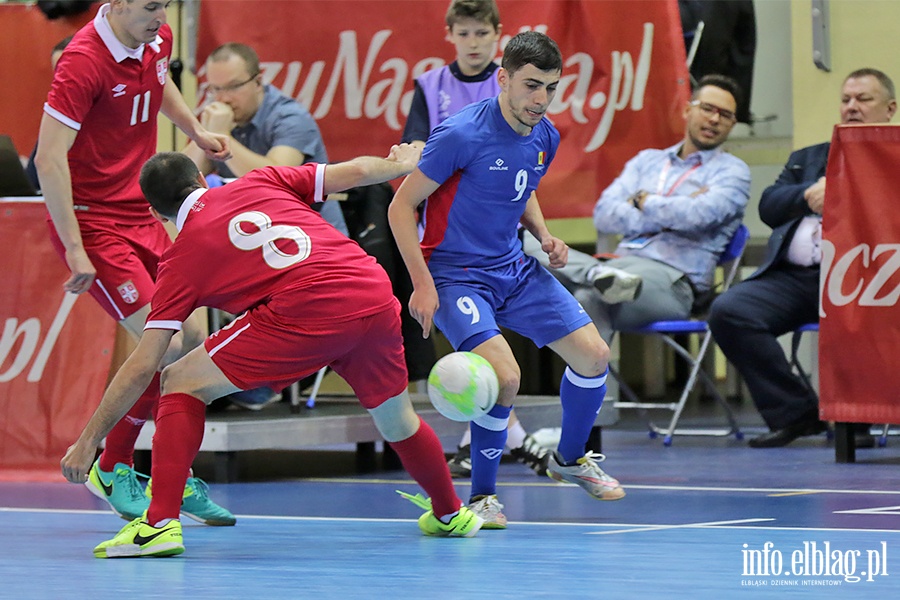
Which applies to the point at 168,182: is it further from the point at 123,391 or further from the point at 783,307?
the point at 783,307

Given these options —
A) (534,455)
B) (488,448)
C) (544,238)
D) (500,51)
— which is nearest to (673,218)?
(500,51)

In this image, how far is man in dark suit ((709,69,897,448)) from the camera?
7785mm

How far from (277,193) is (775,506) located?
226cm

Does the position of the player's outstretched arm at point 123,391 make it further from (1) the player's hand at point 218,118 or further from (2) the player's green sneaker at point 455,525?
(1) the player's hand at point 218,118

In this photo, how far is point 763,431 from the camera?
28.8ft

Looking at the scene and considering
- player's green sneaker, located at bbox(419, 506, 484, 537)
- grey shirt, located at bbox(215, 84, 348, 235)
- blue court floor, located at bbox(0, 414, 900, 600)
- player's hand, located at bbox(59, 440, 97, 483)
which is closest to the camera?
blue court floor, located at bbox(0, 414, 900, 600)

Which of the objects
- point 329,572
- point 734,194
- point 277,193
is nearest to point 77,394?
point 277,193

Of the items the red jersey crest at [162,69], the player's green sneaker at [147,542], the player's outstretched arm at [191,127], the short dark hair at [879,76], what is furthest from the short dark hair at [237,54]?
the player's green sneaker at [147,542]

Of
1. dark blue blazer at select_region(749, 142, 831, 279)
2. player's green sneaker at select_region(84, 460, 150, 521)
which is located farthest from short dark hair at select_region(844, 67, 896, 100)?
player's green sneaker at select_region(84, 460, 150, 521)

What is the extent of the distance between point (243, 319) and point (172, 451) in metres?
0.48

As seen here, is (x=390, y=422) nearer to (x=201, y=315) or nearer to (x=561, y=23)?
(x=201, y=315)

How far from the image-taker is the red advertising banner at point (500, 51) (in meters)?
8.87

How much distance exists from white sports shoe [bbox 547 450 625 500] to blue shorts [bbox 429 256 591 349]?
0.52 meters

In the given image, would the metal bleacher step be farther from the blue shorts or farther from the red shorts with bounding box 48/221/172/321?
the blue shorts
